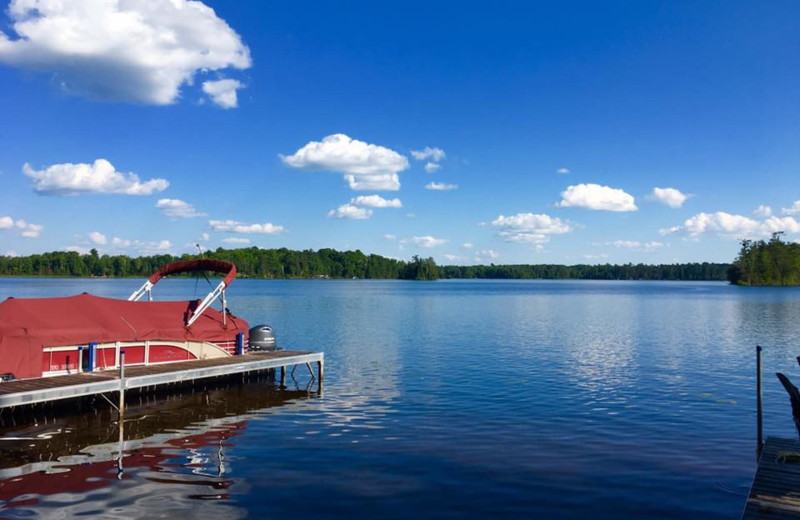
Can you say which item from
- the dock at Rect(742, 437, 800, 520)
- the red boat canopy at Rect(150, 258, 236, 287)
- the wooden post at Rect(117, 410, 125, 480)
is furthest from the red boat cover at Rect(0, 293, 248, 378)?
the dock at Rect(742, 437, 800, 520)

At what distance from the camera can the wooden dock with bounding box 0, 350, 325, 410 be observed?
19531 mm

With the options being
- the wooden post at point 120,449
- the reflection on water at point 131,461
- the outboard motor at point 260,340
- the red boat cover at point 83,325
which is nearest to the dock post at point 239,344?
the red boat cover at point 83,325

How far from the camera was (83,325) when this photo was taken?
2430 cm

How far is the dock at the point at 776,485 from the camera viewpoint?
11148 mm

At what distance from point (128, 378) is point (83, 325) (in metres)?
3.51

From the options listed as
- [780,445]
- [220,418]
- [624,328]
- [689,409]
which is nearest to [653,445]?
[780,445]

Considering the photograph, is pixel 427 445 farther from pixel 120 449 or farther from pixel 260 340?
pixel 260 340

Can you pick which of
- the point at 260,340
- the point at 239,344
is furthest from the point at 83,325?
the point at 260,340

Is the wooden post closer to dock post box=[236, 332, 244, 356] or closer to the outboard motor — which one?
dock post box=[236, 332, 244, 356]

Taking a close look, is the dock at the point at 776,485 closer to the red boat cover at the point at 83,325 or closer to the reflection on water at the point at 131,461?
the reflection on water at the point at 131,461

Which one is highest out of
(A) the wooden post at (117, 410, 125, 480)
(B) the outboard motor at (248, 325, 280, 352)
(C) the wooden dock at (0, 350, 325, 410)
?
(B) the outboard motor at (248, 325, 280, 352)

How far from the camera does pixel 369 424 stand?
22.2 metres

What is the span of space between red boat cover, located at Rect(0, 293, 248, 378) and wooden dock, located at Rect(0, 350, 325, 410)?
1.13 metres

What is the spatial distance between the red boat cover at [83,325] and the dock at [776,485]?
22774mm
